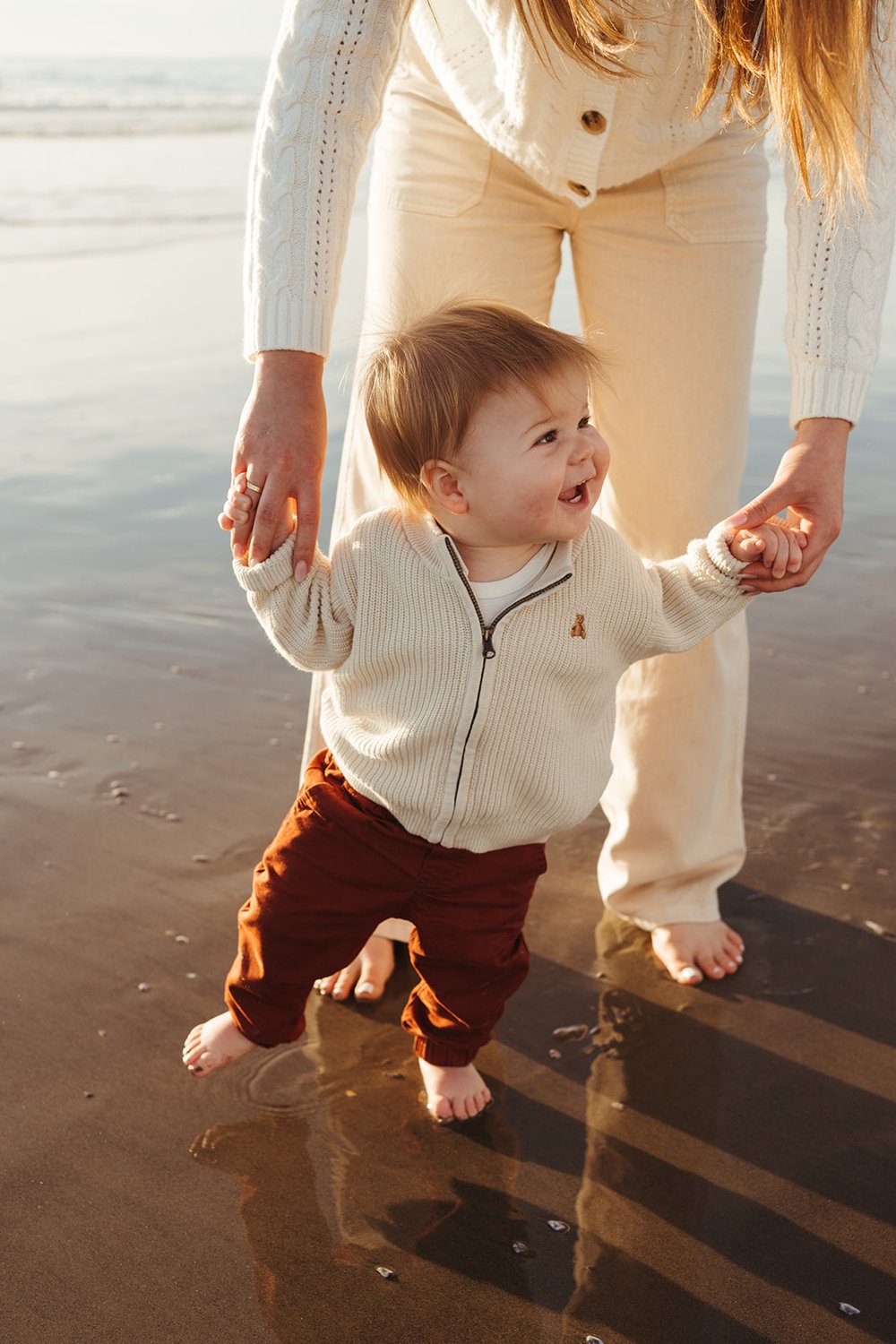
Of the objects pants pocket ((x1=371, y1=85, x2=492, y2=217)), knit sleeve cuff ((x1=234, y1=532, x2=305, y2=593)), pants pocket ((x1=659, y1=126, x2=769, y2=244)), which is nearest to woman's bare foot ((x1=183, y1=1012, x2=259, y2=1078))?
knit sleeve cuff ((x1=234, y1=532, x2=305, y2=593))

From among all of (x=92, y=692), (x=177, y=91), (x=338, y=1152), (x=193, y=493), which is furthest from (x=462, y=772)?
(x=177, y=91)

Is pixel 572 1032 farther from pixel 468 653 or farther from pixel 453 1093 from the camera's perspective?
pixel 468 653

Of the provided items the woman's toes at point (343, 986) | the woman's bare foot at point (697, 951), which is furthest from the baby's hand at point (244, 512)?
the woman's bare foot at point (697, 951)

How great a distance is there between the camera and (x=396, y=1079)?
227 cm

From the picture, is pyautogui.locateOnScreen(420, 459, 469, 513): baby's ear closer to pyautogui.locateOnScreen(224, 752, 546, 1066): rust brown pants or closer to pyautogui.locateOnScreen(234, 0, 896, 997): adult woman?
pyautogui.locateOnScreen(234, 0, 896, 997): adult woman

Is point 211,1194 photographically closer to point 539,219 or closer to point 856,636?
point 539,219

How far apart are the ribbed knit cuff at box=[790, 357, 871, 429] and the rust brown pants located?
782 mm

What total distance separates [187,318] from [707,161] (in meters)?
4.98

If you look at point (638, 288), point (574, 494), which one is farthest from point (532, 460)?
point (638, 288)

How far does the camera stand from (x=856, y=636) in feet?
12.6

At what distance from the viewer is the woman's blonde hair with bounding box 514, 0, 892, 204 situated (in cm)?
188

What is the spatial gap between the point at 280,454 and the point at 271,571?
0.16 metres

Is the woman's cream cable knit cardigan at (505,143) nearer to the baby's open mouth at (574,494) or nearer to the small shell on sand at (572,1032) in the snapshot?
the baby's open mouth at (574,494)

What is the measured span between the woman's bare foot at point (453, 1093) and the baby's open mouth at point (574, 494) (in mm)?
918
